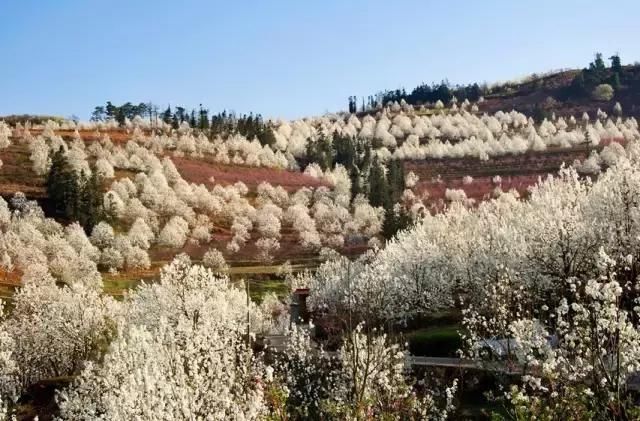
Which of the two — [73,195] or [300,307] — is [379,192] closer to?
[73,195]

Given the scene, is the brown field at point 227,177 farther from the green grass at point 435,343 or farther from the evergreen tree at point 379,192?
the green grass at point 435,343

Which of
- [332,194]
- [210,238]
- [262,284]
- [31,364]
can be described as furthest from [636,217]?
[332,194]

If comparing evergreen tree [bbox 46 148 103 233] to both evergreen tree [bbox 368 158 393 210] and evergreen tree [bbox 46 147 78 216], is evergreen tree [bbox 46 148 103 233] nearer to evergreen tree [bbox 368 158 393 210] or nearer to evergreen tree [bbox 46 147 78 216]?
evergreen tree [bbox 46 147 78 216]

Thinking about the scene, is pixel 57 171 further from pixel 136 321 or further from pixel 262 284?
pixel 136 321

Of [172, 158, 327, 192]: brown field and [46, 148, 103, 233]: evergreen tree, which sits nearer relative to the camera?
[46, 148, 103, 233]: evergreen tree

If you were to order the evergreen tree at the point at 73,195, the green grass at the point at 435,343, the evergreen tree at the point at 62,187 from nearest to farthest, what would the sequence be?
1. the green grass at the point at 435,343
2. the evergreen tree at the point at 73,195
3. the evergreen tree at the point at 62,187

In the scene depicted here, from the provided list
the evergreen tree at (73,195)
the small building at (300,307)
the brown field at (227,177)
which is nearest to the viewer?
the small building at (300,307)

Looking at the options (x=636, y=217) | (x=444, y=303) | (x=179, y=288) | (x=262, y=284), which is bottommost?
(x=262, y=284)

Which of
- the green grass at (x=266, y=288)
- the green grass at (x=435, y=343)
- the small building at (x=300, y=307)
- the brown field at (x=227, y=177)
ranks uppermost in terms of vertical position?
the brown field at (x=227, y=177)

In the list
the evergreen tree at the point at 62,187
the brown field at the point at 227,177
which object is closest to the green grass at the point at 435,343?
the evergreen tree at the point at 62,187

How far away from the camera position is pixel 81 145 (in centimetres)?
18975

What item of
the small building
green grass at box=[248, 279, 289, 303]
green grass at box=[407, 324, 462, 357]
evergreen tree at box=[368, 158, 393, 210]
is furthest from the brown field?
green grass at box=[407, 324, 462, 357]

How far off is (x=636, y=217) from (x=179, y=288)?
32596mm

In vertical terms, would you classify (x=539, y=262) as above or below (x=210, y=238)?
above
